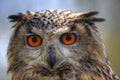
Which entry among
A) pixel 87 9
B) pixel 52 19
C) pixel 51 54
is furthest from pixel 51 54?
pixel 87 9

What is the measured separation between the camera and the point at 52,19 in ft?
5.08

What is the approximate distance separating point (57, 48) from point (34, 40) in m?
0.09

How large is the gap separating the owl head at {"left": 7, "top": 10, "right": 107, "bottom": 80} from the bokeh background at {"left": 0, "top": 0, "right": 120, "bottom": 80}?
47 centimetres

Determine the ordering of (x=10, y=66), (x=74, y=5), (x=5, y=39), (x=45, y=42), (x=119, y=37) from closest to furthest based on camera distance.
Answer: (x=45, y=42) → (x=10, y=66) → (x=5, y=39) → (x=74, y=5) → (x=119, y=37)

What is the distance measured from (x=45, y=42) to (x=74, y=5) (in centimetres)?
91

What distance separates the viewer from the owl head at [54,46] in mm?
1521

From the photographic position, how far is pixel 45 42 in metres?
1.52

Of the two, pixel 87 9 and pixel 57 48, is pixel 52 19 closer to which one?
pixel 57 48

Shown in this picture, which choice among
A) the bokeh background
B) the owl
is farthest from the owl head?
the bokeh background

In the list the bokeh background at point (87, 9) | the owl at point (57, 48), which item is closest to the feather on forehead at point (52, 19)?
the owl at point (57, 48)

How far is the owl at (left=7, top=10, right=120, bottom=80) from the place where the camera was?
152cm

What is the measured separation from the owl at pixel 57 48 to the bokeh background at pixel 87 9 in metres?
0.47

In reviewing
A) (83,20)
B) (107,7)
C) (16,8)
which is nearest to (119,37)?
(107,7)

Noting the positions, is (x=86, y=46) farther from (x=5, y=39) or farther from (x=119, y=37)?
(x=119, y=37)
